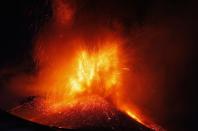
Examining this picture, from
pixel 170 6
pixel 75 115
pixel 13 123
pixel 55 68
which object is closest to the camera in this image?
pixel 13 123

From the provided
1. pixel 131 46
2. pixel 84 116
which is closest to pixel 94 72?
pixel 131 46

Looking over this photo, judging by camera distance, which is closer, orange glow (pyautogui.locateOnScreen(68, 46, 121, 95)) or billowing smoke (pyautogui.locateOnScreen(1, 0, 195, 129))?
orange glow (pyautogui.locateOnScreen(68, 46, 121, 95))

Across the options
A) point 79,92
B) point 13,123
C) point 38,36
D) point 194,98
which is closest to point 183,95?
point 194,98

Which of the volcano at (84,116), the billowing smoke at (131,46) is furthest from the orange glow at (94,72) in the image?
the volcano at (84,116)

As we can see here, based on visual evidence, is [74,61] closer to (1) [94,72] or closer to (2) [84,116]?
(1) [94,72]

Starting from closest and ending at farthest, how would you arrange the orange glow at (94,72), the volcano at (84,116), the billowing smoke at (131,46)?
1. the volcano at (84,116)
2. the orange glow at (94,72)
3. the billowing smoke at (131,46)

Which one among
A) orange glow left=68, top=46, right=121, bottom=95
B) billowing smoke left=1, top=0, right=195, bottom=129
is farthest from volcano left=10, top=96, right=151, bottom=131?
billowing smoke left=1, top=0, right=195, bottom=129

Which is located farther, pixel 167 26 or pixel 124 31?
pixel 167 26

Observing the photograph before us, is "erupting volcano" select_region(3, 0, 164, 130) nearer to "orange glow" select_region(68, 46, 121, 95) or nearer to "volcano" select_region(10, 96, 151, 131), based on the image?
"orange glow" select_region(68, 46, 121, 95)

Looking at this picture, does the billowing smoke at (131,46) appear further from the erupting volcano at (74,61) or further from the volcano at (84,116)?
the volcano at (84,116)

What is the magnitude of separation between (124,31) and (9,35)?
110 inches

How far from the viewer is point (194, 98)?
37.9 ft

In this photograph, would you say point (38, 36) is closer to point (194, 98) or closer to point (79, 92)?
point (79, 92)

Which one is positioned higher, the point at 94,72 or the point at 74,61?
the point at 74,61
